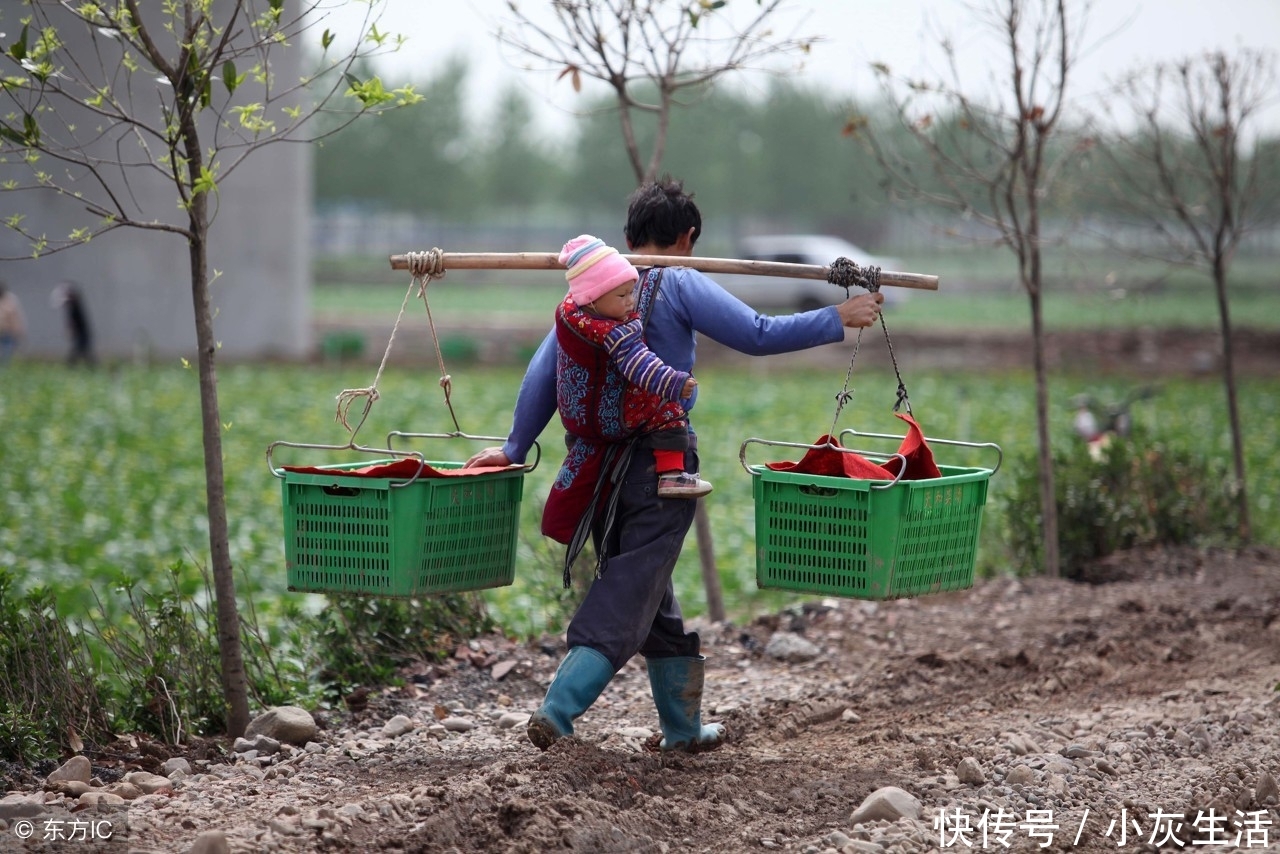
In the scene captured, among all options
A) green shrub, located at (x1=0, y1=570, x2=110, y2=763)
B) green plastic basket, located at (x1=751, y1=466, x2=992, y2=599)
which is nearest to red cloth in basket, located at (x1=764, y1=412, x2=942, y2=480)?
green plastic basket, located at (x1=751, y1=466, x2=992, y2=599)

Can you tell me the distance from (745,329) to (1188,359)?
71.1 feet

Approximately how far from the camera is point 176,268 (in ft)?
78.7

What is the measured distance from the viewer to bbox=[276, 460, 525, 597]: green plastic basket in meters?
3.85

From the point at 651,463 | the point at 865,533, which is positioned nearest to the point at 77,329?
the point at 651,463

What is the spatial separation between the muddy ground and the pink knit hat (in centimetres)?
132

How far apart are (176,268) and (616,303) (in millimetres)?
22268

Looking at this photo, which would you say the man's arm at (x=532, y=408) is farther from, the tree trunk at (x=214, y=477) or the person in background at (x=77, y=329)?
the person in background at (x=77, y=329)

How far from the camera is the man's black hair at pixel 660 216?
12.9 feet

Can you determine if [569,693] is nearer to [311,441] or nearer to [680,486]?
[680,486]

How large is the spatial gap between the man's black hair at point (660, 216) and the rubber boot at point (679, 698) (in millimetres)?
1347

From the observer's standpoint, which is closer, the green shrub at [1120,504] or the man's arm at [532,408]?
the man's arm at [532,408]

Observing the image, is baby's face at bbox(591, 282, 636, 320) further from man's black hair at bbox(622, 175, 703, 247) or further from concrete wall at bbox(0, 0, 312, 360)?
concrete wall at bbox(0, 0, 312, 360)

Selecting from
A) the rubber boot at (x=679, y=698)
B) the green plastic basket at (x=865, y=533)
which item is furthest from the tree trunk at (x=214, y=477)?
the green plastic basket at (x=865, y=533)

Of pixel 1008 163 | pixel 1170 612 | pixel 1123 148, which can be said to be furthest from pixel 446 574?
pixel 1123 148
